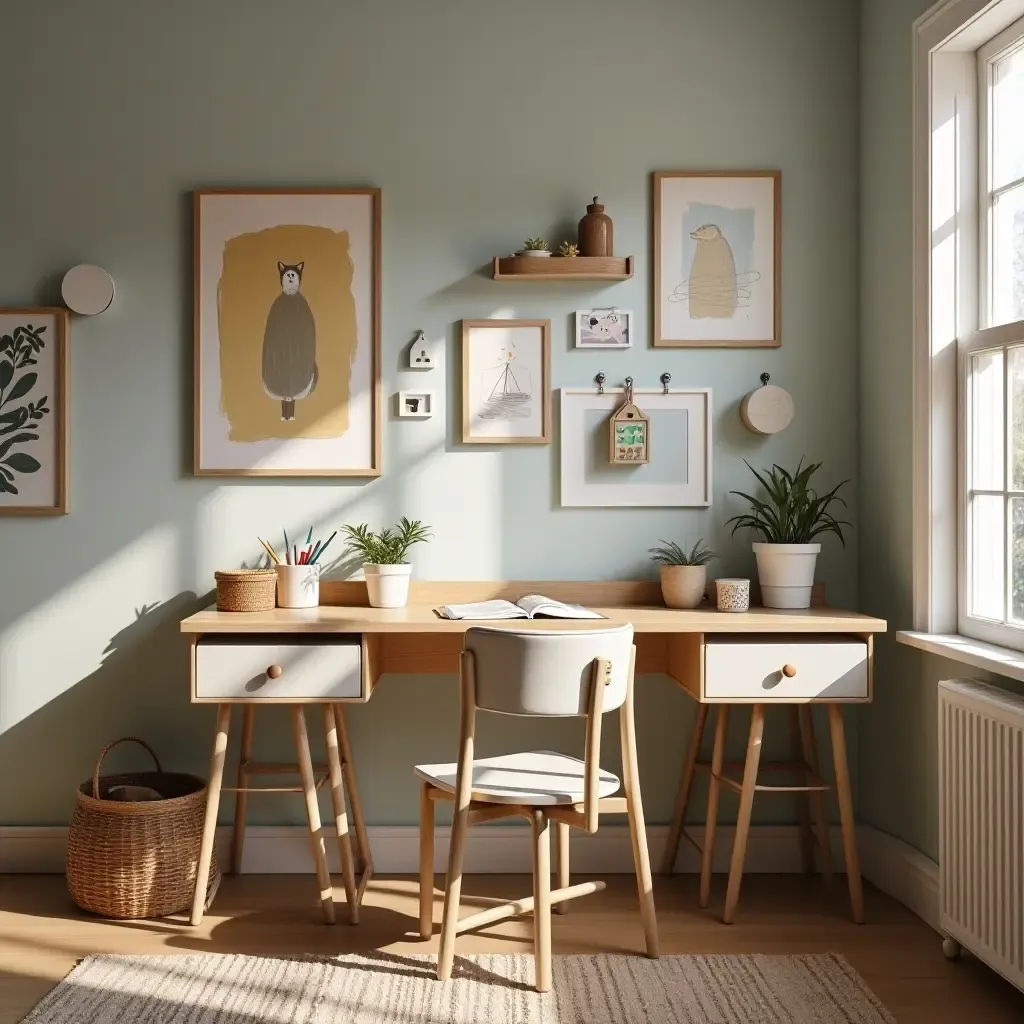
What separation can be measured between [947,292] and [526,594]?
56.1 inches

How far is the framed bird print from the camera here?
317 cm

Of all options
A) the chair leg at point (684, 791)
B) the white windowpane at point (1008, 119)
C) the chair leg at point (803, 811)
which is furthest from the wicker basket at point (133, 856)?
the white windowpane at point (1008, 119)

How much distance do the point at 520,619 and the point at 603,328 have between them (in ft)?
3.12

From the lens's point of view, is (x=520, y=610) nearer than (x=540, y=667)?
No

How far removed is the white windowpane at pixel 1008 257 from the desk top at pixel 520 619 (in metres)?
0.84

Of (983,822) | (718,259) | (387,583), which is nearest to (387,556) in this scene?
(387,583)

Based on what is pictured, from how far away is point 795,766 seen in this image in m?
2.99

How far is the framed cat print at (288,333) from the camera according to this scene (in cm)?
314

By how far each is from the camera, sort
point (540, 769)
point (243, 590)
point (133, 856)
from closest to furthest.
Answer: point (540, 769), point (133, 856), point (243, 590)

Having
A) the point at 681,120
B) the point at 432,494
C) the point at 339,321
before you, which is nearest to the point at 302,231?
the point at 339,321

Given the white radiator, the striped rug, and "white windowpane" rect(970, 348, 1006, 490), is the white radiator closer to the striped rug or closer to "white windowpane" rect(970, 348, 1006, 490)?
the striped rug

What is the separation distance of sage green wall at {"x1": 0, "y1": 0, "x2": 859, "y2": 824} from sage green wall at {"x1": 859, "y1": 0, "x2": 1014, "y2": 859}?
129mm

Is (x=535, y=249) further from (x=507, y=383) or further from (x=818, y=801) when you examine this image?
(x=818, y=801)

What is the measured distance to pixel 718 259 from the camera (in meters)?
3.18
